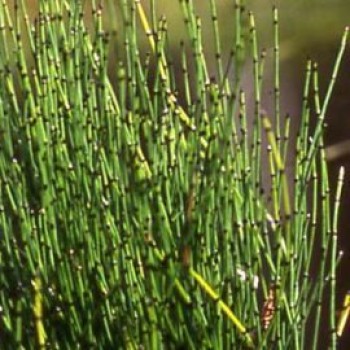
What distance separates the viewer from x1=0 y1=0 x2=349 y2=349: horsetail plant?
1.36 m

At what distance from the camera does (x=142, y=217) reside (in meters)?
1.34

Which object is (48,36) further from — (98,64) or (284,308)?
(284,308)

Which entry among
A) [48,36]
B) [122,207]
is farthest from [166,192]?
[48,36]

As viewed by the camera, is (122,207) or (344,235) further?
(344,235)

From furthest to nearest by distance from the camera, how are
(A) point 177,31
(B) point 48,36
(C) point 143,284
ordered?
(A) point 177,31, (B) point 48,36, (C) point 143,284

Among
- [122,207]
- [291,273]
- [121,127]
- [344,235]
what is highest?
[121,127]

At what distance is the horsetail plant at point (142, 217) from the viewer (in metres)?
1.36

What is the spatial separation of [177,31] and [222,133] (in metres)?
1.08

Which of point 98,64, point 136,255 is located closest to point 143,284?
point 136,255

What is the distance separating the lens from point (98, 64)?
154 cm

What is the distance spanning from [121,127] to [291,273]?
296 mm

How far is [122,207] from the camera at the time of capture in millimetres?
1408

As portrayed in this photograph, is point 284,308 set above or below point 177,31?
below

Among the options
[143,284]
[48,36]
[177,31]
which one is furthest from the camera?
[177,31]
